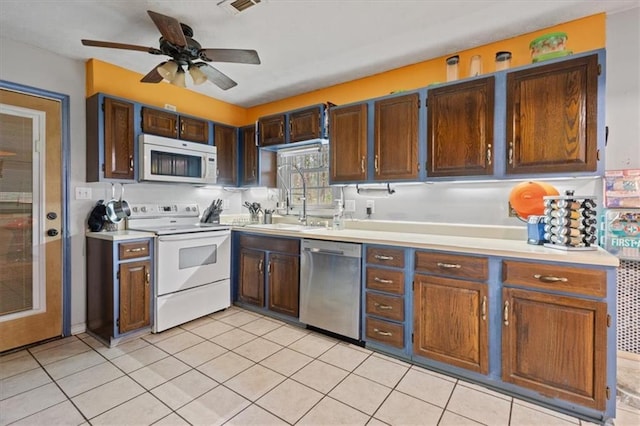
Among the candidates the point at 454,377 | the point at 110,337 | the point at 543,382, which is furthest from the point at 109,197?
the point at 543,382

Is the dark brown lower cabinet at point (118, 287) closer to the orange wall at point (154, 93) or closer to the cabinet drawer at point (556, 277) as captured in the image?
the orange wall at point (154, 93)

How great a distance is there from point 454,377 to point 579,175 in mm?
1547

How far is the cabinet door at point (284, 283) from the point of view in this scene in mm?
2902

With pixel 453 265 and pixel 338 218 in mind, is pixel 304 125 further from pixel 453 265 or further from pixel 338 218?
pixel 453 265

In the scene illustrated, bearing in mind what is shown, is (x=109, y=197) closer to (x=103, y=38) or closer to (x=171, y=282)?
(x=171, y=282)

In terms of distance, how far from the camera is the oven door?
2.76m

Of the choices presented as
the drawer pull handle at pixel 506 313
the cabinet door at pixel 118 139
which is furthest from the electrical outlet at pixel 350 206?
the cabinet door at pixel 118 139

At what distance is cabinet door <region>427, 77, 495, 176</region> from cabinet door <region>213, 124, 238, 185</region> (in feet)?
7.96

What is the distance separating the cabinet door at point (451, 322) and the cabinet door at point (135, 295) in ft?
7.42

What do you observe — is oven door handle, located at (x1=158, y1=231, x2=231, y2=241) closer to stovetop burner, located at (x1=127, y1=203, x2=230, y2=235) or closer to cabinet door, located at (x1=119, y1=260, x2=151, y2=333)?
stovetop burner, located at (x1=127, y1=203, x2=230, y2=235)

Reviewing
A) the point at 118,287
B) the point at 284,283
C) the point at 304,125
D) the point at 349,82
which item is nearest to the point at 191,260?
the point at 118,287

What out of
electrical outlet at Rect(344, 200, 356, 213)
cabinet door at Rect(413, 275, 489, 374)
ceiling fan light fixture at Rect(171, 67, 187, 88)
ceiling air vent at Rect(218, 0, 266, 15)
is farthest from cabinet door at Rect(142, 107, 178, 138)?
cabinet door at Rect(413, 275, 489, 374)

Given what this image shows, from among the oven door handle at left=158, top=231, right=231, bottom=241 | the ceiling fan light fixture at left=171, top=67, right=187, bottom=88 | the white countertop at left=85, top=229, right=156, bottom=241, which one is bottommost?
the oven door handle at left=158, top=231, right=231, bottom=241

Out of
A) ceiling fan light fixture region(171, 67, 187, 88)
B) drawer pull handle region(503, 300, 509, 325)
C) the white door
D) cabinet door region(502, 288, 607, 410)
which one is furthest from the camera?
the white door
